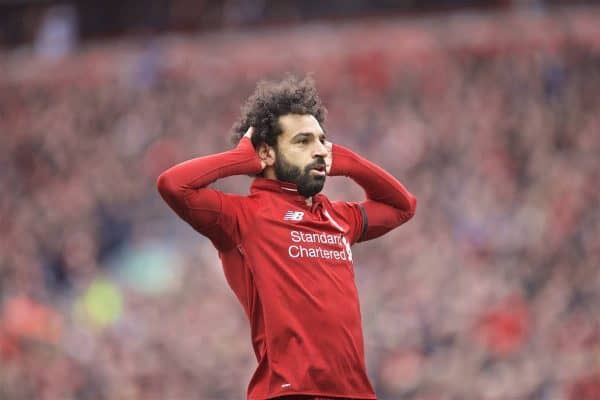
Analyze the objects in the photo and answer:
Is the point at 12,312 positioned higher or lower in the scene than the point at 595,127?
lower

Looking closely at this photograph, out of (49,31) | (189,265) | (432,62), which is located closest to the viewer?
(189,265)

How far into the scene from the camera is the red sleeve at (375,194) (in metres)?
4.94

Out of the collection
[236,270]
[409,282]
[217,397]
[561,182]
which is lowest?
[217,397]

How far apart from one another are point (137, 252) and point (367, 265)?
3594mm

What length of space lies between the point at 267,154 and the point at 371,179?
53 centimetres

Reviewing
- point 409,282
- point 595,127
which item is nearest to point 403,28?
point 595,127

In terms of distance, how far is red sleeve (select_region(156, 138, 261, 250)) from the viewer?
4434 millimetres

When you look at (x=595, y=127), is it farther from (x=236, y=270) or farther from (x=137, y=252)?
(x=236, y=270)

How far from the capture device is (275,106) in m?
4.74

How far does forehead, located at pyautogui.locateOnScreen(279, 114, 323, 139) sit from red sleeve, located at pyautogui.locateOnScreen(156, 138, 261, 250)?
21 centimetres

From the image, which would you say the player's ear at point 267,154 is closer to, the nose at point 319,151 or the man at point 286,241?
the man at point 286,241

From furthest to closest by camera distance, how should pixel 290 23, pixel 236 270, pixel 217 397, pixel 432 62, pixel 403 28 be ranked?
pixel 290 23 < pixel 403 28 < pixel 432 62 < pixel 217 397 < pixel 236 270

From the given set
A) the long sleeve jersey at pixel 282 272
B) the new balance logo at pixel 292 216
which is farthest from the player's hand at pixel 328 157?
the new balance logo at pixel 292 216

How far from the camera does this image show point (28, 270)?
14852mm
